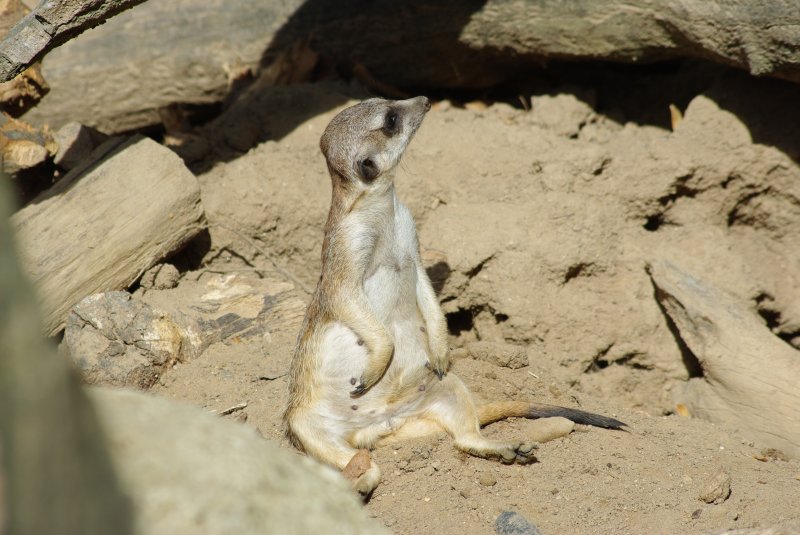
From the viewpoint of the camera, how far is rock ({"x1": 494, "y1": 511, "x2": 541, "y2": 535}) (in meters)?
2.58

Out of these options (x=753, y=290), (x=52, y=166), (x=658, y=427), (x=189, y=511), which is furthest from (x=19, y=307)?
(x=753, y=290)

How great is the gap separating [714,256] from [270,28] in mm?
3065

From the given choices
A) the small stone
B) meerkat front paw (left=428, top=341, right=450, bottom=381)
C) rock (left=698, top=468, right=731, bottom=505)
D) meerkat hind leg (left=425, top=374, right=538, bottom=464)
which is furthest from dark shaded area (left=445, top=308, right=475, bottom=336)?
rock (left=698, top=468, right=731, bottom=505)

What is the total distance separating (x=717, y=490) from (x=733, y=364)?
1.01 m

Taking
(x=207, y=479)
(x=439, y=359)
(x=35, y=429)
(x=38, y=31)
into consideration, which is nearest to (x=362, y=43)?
(x=38, y=31)

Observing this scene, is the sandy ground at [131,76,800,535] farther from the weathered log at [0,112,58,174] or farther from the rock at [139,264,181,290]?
the weathered log at [0,112,58,174]

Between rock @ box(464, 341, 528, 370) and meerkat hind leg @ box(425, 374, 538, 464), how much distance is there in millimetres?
448

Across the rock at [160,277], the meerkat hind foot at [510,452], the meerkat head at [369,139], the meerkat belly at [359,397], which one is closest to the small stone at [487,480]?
the meerkat hind foot at [510,452]

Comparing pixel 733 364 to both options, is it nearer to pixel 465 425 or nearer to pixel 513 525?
pixel 465 425

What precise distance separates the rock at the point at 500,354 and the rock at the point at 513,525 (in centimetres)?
117

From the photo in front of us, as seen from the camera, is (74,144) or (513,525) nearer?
(513,525)

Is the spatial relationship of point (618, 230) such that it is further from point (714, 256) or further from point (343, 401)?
point (343, 401)

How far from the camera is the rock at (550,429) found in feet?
10.5

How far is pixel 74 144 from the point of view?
407 centimetres
